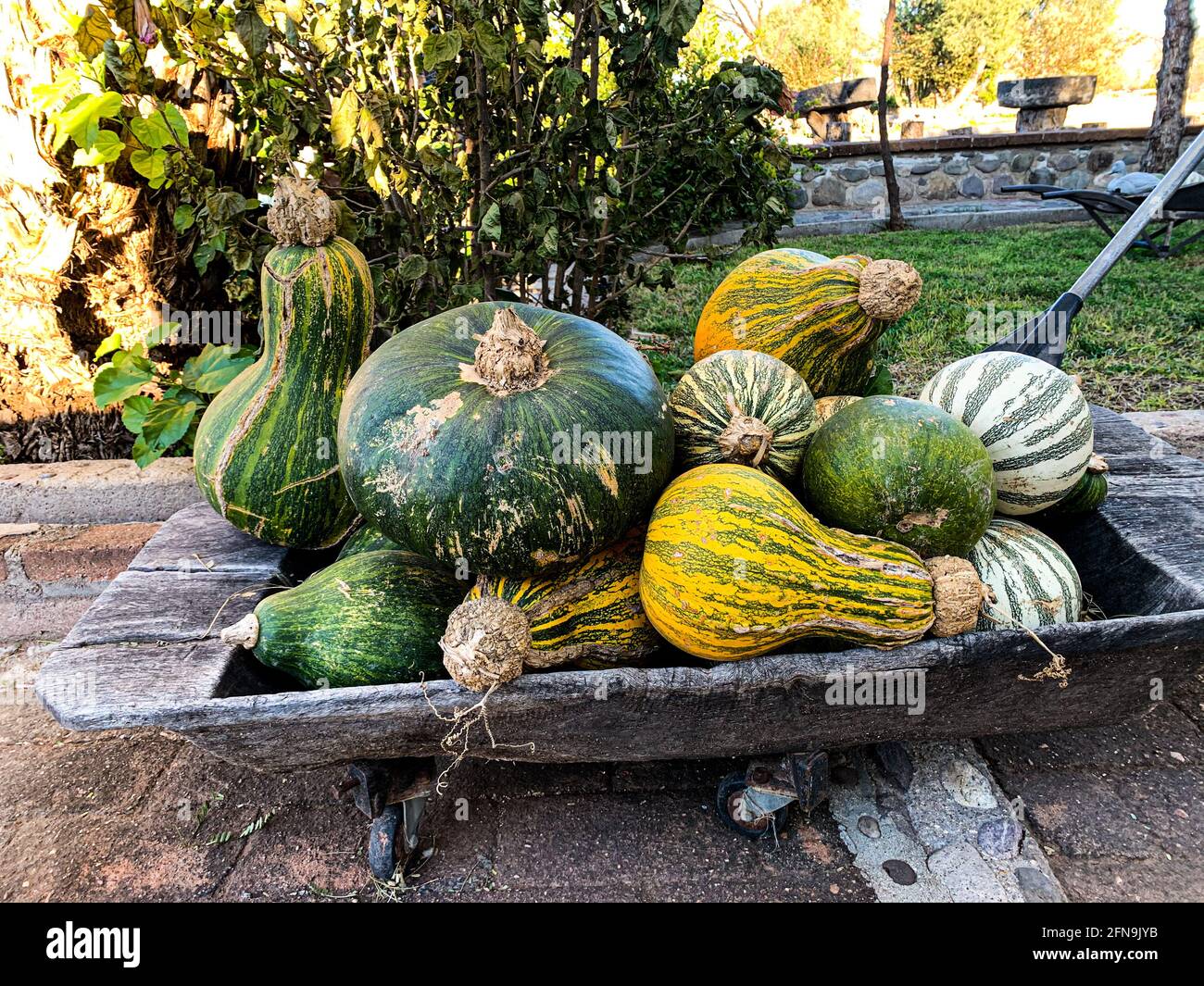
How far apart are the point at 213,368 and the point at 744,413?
6.50ft

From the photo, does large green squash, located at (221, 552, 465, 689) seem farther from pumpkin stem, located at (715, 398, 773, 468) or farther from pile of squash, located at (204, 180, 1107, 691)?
pumpkin stem, located at (715, 398, 773, 468)

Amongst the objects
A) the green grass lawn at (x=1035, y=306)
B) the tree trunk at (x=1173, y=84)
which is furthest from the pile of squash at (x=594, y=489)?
the tree trunk at (x=1173, y=84)

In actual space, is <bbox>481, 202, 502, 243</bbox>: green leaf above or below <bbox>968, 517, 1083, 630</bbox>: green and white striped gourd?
above

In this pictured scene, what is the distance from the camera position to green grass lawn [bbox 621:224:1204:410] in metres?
4.48

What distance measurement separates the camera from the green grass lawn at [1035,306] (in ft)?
14.7

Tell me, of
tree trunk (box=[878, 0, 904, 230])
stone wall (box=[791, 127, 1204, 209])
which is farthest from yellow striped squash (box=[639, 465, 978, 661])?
stone wall (box=[791, 127, 1204, 209])

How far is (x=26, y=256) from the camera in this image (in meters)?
2.91

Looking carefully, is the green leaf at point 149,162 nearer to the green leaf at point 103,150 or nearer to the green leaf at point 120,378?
the green leaf at point 103,150

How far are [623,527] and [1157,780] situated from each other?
174 cm

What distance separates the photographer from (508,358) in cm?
167

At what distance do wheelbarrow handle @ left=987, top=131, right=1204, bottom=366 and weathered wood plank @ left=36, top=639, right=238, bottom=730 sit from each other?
275cm

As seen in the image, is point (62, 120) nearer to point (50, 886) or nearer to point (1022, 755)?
point (50, 886)

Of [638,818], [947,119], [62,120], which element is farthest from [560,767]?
[947,119]

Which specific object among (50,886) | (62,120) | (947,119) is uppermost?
(947,119)
